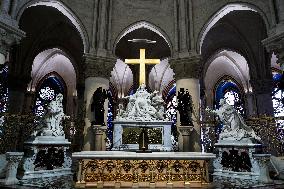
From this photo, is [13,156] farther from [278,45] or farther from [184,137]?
[278,45]

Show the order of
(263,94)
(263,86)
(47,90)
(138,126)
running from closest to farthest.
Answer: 1. (138,126)
2. (263,94)
3. (263,86)
4. (47,90)

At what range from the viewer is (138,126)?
31.3 feet

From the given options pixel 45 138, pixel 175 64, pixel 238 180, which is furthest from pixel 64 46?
pixel 238 180

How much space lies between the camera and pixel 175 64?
12.9m

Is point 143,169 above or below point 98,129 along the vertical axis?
below

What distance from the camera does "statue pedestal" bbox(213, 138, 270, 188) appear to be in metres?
6.99

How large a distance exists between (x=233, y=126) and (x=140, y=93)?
394 cm

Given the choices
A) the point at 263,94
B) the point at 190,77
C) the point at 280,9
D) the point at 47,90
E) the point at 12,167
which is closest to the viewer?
the point at 12,167

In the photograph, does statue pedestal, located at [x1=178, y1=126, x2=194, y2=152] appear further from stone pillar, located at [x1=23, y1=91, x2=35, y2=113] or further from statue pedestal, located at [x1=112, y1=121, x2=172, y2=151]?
stone pillar, located at [x1=23, y1=91, x2=35, y2=113]

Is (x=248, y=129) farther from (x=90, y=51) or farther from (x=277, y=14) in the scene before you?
(x=90, y=51)

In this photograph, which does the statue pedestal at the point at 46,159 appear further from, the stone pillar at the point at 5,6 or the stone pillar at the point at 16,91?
the stone pillar at the point at 16,91

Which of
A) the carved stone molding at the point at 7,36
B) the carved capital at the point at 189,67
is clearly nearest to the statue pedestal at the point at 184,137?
the carved capital at the point at 189,67

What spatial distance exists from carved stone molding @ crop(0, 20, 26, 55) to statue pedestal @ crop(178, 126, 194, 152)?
26.2 ft

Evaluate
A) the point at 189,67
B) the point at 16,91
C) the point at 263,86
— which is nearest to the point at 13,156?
the point at 189,67
